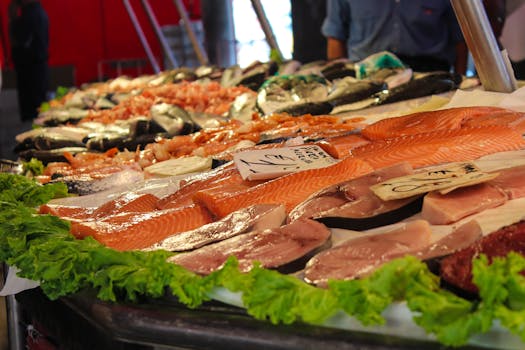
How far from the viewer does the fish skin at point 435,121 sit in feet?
9.02

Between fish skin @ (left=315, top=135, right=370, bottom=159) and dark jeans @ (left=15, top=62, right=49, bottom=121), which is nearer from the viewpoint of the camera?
fish skin @ (left=315, top=135, right=370, bottom=159)

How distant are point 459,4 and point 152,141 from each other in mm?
1855

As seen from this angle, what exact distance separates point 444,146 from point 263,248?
3.02ft

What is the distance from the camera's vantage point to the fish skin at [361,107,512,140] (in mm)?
2748

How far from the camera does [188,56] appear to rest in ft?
55.5

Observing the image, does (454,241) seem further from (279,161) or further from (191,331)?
(279,161)

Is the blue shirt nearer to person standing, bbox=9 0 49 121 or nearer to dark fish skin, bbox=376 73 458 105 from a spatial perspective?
dark fish skin, bbox=376 73 458 105

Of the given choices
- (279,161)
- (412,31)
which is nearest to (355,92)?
(279,161)

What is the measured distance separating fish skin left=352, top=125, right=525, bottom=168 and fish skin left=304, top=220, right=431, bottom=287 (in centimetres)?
67

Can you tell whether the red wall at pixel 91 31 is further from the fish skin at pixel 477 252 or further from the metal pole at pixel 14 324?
the fish skin at pixel 477 252

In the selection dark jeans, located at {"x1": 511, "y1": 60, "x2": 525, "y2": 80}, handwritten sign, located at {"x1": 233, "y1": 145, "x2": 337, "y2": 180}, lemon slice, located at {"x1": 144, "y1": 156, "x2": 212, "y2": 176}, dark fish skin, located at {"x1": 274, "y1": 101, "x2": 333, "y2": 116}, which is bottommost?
dark jeans, located at {"x1": 511, "y1": 60, "x2": 525, "y2": 80}

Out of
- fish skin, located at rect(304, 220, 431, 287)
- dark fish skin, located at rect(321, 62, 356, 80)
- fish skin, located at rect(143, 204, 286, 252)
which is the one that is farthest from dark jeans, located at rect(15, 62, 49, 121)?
fish skin, located at rect(304, 220, 431, 287)

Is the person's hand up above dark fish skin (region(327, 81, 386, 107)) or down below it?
above

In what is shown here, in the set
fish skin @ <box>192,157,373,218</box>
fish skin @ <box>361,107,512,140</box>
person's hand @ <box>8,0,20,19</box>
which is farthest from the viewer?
person's hand @ <box>8,0,20,19</box>
